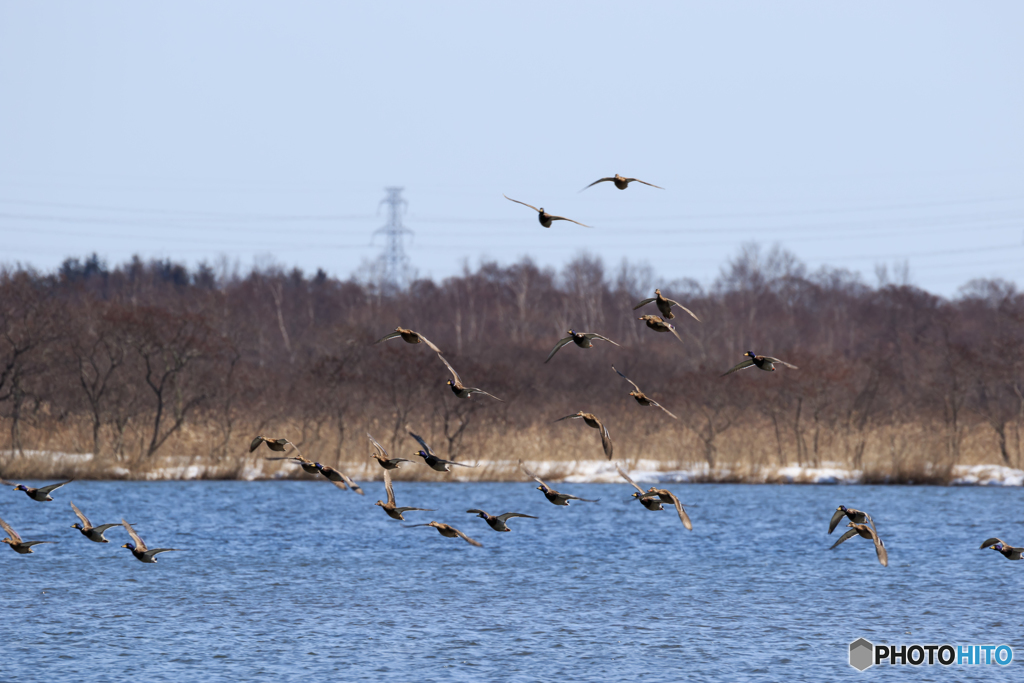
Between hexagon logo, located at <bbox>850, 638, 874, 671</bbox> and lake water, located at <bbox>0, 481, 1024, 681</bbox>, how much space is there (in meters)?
A: 0.23

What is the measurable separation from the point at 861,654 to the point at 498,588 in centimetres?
851

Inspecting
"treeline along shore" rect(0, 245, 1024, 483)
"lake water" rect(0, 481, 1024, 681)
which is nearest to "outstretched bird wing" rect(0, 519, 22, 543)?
"lake water" rect(0, 481, 1024, 681)

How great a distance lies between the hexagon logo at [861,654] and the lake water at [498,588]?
0.75ft

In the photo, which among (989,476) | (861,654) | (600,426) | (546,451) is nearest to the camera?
(600,426)

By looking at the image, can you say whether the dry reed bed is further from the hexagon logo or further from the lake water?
the hexagon logo

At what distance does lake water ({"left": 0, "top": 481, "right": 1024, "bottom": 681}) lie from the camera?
18031 mm

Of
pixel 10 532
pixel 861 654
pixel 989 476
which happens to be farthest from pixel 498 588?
pixel 989 476

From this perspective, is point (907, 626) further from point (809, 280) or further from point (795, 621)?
point (809, 280)

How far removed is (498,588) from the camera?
25125mm

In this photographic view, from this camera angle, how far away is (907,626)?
21375 mm

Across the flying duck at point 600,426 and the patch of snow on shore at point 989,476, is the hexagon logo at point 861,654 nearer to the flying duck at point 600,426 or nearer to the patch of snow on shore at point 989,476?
the flying duck at point 600,426

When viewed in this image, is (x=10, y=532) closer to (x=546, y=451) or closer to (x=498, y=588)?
(x=498, y=588)

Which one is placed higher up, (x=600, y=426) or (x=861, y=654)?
(x=600, y=426)

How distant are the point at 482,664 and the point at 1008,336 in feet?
117
